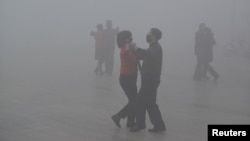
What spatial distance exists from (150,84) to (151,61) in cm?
38

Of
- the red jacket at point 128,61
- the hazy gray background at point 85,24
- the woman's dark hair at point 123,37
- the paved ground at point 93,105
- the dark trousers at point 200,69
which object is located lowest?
the paved ground at point 93,105

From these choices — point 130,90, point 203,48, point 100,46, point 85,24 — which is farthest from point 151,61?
point 85,24

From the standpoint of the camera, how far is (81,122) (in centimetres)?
860

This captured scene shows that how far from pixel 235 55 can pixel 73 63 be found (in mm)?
8284

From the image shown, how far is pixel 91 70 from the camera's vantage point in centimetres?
1708

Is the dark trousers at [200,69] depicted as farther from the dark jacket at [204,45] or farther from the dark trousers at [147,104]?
the dark trousers at [147,104]

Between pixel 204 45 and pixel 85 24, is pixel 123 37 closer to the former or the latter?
pixel 204 45

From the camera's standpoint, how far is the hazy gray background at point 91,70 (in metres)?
8.57

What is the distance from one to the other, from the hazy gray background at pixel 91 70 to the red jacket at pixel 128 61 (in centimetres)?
103

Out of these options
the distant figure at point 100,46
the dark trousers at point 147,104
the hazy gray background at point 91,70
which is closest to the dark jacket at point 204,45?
the hazy gray background at point 91,70

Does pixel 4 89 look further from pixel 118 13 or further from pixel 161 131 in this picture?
pixel 118 13

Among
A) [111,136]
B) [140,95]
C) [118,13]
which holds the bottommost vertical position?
[111,136]

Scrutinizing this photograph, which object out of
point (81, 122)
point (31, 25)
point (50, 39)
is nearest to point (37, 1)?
point (31, 25)

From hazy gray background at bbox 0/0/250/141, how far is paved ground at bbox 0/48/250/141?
17mm
